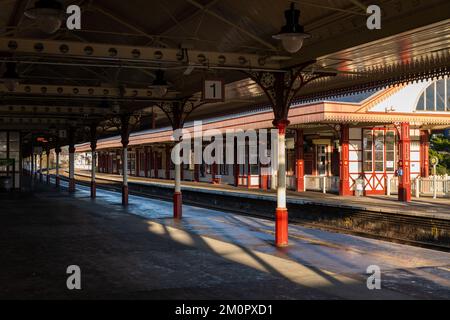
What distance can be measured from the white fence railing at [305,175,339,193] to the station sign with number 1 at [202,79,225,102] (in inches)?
610

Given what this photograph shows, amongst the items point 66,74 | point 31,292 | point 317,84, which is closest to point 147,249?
point 31,292

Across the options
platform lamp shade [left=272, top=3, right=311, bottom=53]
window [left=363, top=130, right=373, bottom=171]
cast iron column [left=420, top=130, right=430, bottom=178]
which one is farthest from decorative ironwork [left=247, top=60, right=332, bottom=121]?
cast iron column [left=420, top=130, right=430, bottom=178]

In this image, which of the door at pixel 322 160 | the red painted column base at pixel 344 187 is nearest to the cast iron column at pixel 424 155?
the red painted column base at pixel 344 187

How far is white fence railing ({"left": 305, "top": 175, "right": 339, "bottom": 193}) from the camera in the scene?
2739 centimetres

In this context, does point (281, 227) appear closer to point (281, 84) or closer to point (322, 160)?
point (281, 84)

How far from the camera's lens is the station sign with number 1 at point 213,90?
1220 cm

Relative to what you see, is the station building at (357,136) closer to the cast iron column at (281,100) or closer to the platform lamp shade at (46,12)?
the cast iron column at (281,100)

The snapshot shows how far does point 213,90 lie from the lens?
12.3 meters

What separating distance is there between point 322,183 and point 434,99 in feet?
23.4

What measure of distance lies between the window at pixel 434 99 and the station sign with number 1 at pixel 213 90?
1396 cm

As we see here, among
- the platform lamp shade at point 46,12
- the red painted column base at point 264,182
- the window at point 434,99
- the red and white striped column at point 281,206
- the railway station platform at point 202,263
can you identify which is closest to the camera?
the platform lamp shade at point 46,12

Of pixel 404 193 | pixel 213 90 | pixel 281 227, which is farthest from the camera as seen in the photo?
pixel 404 193

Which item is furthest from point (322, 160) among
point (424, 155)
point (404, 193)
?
point (404, 193)
